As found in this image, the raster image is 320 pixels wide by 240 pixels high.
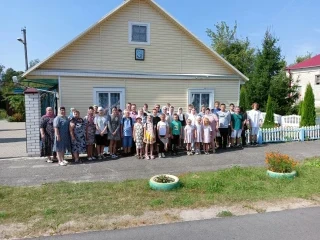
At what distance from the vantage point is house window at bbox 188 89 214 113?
13.1 m

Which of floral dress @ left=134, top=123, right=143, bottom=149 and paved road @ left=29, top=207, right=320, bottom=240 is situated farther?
floral dress @ left=134, top=123, right=143, bottom=149

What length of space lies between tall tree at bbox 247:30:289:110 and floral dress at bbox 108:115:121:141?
12703mm

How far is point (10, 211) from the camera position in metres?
4.86

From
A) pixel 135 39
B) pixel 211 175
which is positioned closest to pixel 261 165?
pixel 211 175

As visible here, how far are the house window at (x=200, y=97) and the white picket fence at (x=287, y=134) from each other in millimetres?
2861

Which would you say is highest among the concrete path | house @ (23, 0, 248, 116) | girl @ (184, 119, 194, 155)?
house @ (23, 0, 248, 116)

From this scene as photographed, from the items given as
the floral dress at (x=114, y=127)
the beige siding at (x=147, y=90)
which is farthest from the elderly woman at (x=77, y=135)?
the beige siding at (x=147, y=90)

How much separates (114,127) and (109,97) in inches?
118

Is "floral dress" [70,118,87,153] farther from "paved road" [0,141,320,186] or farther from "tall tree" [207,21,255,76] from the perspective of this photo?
"tall tree" [207,21,255,76]

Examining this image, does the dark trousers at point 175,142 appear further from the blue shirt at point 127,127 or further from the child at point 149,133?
the blue shirt at point 127,127

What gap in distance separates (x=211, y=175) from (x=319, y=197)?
94.9 inches

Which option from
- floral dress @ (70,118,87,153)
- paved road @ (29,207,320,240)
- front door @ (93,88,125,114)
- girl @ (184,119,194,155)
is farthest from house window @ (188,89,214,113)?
paved road @ (29,207,320,240)

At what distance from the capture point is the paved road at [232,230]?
396 cm

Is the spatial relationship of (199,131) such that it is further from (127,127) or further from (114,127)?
(114,127)
